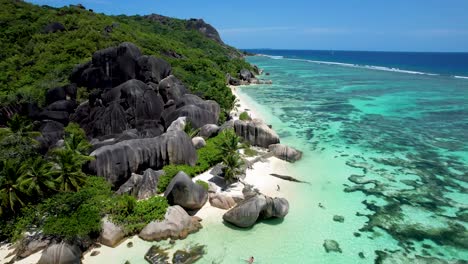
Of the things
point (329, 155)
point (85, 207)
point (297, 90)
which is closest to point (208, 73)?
point (297, 90)

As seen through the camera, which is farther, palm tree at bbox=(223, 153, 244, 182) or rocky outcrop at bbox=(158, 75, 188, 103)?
rocky outcrop at bbox=(158, 75, 188, 103)

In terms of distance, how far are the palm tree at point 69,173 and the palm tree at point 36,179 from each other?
54 cm

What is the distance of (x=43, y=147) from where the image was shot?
1035 inches

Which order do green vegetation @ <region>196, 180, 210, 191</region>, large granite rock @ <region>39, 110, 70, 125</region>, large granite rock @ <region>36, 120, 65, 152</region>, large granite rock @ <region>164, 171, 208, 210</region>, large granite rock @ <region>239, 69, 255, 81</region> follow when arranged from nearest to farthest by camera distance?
large granite rock @ <region>164, 171, 208, 210</region>, green vegetation @ <region>196, 180, 210, 191</region>, large granite rock @ <region>36, 120, 65, 152</region>, large granite rock @ <region>39, 110, 70, 125</region>, large granite rock @ <region>239, 69, 255, 81</region>

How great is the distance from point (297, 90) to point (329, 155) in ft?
137

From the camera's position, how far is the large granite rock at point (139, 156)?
20.7 metres

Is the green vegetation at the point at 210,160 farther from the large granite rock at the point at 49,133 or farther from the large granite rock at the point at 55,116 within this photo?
the large granite rock at the point at 55,116

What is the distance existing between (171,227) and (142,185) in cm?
488

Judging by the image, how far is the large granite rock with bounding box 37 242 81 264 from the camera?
47.0 ft

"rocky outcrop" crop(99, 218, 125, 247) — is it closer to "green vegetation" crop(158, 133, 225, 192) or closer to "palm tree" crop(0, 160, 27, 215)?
"green vegetation" crop(158, 133, 225, 192)

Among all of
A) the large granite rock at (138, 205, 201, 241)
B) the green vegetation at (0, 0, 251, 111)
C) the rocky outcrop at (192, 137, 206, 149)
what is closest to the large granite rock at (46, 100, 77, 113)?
the green vegetation at (0, 0, 251, 111)

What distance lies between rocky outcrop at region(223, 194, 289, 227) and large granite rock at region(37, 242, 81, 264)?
832cm

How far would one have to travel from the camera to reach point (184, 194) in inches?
754

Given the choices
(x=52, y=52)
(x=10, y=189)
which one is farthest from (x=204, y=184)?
(x=52, y=52)
